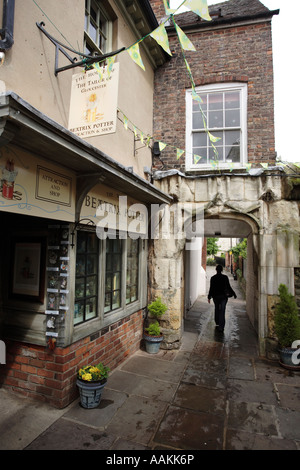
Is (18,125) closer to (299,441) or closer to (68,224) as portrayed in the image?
(68,224)

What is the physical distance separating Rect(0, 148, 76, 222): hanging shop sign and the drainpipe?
102 cm

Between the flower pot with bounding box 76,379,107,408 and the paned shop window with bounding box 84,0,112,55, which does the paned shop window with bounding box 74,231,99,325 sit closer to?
the flower pot with bounding box 76,379,107,408

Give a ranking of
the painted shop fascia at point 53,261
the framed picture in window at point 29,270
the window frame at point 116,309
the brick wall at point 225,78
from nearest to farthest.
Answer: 1. the painted shop fascia at point 53,261
2. the framed picture in window at point 29,270
3. the window frame at point 116,309
4. the brick wall at point 225,78

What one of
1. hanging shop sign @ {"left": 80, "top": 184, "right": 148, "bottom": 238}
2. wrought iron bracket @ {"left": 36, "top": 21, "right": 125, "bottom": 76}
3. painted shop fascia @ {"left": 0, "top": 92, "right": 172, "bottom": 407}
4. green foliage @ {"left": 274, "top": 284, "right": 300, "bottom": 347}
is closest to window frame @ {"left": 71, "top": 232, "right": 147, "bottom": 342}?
painted shop fascia @ {"left": 0, "top": 92, "right": 172, "bottom": 407}

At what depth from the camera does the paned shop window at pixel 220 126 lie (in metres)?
6.63

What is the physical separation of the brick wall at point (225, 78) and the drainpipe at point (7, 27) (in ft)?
14.8

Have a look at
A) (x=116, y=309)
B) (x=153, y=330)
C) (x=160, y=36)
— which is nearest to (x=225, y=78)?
(x=160, y=36)

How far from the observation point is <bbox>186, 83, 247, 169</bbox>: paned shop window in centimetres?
663

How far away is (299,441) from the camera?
323 cm

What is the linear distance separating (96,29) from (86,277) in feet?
14.3

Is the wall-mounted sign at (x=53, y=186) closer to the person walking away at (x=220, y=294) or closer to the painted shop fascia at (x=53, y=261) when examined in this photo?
the painted shop fascia at (x=53, y=261)

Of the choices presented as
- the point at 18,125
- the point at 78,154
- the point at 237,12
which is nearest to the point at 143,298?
the point at 78,154

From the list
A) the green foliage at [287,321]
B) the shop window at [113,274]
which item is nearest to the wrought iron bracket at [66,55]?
the shop window at [113,274]

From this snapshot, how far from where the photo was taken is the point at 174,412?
377 centimetres
